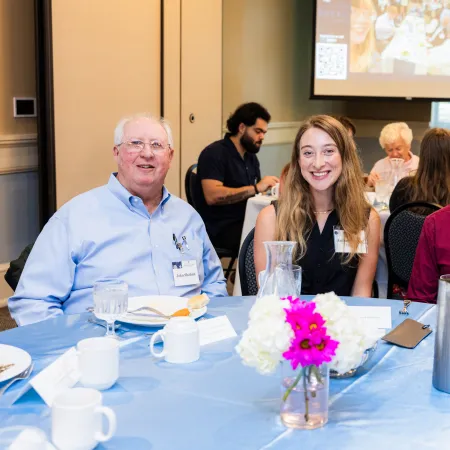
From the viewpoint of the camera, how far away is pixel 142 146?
2.61 m

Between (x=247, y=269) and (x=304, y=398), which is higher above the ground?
(x=304, y=398)

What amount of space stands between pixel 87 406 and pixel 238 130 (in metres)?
4.08

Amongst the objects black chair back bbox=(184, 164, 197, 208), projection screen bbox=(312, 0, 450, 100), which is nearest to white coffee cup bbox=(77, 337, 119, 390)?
black chair back bbox=(184, 164, 197, 208)

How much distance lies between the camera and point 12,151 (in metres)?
4.72

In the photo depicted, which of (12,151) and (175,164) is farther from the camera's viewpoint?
(175,164)

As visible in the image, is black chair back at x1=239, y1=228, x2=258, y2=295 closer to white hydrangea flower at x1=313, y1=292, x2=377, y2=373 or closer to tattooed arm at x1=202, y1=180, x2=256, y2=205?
white hydrangea flower at x1=313, y1=292, x2=377, y2=373

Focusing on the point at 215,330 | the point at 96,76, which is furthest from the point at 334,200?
the point at 96,76

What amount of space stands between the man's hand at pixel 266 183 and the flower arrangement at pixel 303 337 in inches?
142

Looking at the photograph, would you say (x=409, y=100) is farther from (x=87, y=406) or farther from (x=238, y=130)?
(x=87, y=406)

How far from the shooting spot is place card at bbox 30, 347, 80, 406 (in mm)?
1416

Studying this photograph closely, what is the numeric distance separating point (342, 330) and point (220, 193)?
363cm

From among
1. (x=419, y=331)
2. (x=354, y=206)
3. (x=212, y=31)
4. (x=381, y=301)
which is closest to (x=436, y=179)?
(x=354, y=206)

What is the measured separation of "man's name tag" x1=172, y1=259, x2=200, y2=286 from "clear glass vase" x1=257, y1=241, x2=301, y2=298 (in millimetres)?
730

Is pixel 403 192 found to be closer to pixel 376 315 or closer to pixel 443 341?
pixel 376 315
